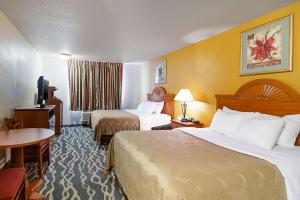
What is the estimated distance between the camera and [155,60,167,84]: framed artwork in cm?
568

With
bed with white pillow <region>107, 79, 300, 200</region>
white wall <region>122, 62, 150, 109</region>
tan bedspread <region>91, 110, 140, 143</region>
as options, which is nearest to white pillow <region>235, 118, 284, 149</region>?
bed with white pillow <region>107, 79, 300, 200</region>

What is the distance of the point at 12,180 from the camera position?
1.65m

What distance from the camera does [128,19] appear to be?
9.84 ft

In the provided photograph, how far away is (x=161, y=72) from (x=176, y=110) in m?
1.45

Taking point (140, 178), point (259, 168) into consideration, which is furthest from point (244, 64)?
point (140, 178)

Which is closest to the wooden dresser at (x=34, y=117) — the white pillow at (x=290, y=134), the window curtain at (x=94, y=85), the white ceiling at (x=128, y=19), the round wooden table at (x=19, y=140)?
the round wooden table at (x=19, y=140)

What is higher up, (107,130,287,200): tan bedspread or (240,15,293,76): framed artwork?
(240,15,293,76): framed artwork

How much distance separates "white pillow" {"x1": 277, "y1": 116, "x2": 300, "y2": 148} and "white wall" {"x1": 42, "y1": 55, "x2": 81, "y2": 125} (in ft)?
20.8

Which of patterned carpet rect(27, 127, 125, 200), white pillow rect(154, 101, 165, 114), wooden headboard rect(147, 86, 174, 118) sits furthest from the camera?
white pillow rect(154, 101, 165, 114)

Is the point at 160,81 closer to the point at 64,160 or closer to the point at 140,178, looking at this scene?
the point at 64,160

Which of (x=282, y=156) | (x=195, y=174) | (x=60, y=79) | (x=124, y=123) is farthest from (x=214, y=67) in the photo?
(x=60, y=79)

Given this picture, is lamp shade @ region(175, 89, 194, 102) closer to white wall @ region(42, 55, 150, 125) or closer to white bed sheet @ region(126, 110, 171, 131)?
Result: white bed sheet @ region(126, 110, 171, 131)

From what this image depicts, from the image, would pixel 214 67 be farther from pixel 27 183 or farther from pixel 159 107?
pixel 27 183

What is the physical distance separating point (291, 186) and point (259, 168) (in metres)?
0.33
